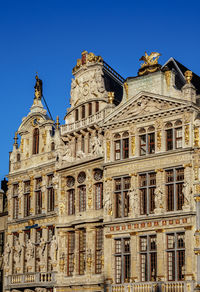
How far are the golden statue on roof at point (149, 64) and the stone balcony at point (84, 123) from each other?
404 cm

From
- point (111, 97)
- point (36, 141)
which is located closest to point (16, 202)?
point (36, 141)

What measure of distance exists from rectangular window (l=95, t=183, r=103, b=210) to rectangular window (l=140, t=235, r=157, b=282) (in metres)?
4.82

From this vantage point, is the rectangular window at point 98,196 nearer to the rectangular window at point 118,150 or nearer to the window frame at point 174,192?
the rectangular window at point 118,150

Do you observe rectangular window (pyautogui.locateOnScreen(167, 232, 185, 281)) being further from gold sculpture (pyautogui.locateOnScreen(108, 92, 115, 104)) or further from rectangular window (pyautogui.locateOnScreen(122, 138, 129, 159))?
gold sculpture (pyautogui.locateOnScreen(108, 92, 115, 104))

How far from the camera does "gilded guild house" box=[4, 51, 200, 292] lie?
129 ft

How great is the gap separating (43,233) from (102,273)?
266 inches

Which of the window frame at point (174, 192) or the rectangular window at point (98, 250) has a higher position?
Answer: the window frame at point (174, 192)

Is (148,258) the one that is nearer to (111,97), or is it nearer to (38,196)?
(111,97)

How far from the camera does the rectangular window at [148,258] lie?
39.8 meters

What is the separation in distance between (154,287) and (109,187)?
739 cm

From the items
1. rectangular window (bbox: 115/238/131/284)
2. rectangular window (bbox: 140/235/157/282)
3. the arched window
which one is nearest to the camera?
rectangular window (bbox: 140/235/157/282)

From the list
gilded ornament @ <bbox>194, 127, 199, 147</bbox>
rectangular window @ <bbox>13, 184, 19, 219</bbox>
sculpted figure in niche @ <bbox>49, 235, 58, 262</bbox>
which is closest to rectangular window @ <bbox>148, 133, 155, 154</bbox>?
gilded ornament @ <bbox>194, 127, 199, 147</bbox>

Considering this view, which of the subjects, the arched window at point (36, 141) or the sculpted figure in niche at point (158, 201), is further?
the arched window at point (36, 141)

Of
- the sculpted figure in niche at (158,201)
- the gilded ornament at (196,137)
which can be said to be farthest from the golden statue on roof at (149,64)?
the sculpted figure in niche at (158,201)
